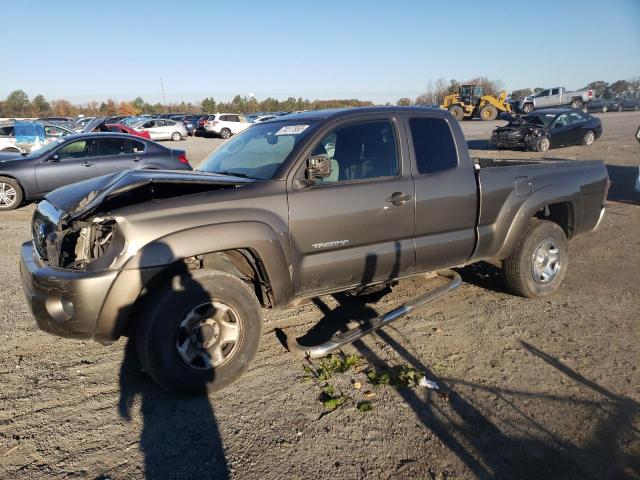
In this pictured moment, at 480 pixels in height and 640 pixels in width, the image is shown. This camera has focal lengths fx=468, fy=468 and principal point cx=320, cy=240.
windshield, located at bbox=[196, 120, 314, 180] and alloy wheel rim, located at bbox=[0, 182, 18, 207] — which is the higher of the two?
windshield, located at bbox=[196, 120, 314, 180]

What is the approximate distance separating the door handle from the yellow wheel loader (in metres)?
37.2

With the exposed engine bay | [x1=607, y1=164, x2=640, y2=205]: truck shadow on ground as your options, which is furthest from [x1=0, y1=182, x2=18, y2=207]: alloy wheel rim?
the exposed engine bay

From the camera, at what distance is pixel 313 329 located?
4184 millimetres

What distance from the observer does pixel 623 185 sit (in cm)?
1105

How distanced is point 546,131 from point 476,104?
22.6m

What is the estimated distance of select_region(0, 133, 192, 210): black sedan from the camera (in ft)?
31.2

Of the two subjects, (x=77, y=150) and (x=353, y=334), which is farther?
(x=77, y=150)

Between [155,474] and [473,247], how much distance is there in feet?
10.2

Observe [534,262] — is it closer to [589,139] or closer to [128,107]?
[589,139]

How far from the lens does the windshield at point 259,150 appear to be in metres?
3.64

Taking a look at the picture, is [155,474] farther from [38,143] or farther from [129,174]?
[38,143]

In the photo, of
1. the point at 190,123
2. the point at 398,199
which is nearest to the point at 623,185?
the point at 398,199

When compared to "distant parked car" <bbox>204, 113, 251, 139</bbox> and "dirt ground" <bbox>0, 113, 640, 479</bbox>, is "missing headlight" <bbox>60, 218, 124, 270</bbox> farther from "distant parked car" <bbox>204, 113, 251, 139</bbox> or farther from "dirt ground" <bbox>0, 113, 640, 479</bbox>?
"distant parked car" <bbox>204, 113, 251, 139</bbox>

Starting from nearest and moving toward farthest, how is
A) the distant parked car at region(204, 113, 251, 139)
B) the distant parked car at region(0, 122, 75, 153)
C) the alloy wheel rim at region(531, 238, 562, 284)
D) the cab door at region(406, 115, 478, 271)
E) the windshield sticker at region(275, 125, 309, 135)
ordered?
the windshield sticker at region(275, 125, 309, 135), the cab door at region(406, 115, 478, 271), the alloy wheel rim at region(531, 238, 562, 284), the distant parked car at region(0, 122, 75, 153), the distant parked car at region(204, 113, 251, 139)
